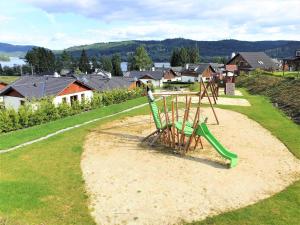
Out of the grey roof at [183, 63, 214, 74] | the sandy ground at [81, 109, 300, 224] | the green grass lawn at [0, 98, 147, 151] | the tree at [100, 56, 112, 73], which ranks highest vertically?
the tree at [100, 56, 112, 73]

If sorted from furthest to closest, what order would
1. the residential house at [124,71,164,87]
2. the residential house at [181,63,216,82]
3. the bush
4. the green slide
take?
1. the residential house at [181,63,216,82]
2. the residential house at [124,71,164,87]
3. the bush
4. the green slide

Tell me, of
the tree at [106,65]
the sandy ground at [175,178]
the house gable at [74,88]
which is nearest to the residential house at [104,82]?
the house gable at [74,88]

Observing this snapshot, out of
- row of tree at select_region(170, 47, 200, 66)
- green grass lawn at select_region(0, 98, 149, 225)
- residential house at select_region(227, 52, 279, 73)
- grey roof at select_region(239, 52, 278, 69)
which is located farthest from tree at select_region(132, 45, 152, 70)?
green grass lawn at select_region(0, 98, 149, 225)

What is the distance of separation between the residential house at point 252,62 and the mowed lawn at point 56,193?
49449mm

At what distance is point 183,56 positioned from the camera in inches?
3787

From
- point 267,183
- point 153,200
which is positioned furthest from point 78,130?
point 267,183

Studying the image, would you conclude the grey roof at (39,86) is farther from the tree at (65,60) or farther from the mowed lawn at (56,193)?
the tree at (65,60)

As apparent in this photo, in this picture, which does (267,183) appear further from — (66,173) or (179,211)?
(66,173)

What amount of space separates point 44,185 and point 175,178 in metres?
4.44

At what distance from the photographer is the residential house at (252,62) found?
62.3m

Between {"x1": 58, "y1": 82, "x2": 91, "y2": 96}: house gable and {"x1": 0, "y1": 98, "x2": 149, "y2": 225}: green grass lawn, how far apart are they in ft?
42.0

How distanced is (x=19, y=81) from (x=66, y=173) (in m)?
20.3

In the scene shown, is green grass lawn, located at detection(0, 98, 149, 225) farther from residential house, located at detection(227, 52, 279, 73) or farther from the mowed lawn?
residential house, located at detection(227, 52, 279, 73)

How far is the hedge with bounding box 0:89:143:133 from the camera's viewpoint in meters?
19.2
